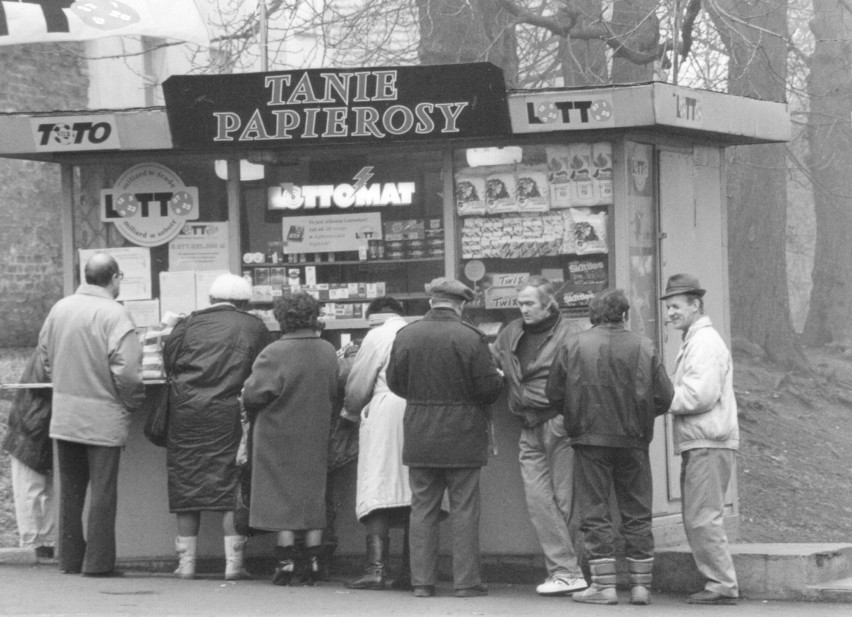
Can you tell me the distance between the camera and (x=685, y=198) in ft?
32.3

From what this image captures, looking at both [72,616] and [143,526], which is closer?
[72,616]

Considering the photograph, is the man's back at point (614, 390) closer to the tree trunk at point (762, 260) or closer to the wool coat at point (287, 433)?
the wool coat at point (287, 433)

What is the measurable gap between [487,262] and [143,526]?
9.24 ft

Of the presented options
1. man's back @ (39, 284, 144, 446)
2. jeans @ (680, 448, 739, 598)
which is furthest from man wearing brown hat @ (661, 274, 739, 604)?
man's back @ (39, 284, 144, 446)

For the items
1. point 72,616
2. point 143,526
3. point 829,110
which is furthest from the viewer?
point 829,110

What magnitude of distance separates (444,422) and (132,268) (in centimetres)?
299

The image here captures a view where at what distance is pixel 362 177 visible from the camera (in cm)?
1017

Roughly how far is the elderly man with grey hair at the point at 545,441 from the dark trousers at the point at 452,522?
0.38 meters

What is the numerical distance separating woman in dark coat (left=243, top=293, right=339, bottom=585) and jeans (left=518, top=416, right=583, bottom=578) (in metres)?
1.22

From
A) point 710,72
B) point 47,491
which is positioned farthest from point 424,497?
point 710,72

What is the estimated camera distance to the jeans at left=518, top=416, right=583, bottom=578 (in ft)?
27.8

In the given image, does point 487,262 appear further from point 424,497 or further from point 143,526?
point 143,526

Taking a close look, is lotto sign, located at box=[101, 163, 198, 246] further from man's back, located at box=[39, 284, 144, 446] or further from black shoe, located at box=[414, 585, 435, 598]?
black shoe, located at box=[414, 585, 435, 598]

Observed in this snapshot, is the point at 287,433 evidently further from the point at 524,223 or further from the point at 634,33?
the point at 634,33
